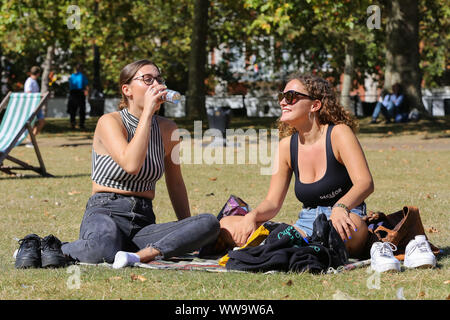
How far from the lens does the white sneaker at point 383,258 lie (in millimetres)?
4965

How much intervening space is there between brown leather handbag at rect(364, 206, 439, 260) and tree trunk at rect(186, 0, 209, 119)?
2099cm

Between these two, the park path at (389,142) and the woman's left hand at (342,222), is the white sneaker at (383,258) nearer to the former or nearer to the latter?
the woman's left hand at (342,222)

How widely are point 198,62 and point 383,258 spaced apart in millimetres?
22693

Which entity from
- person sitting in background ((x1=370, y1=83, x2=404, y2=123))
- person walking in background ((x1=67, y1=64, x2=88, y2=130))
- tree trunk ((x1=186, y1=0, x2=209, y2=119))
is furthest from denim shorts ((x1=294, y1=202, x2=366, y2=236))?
tree trunk ((x1=186, y1=0, x2=209, y2=119))

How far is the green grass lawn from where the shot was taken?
14.6ft

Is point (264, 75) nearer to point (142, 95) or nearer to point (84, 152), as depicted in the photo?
point (84, 152)

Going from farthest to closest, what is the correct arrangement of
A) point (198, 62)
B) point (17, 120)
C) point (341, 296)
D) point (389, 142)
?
point (198, 62)
point (389, 142)
point (17, 120)
point (341, 296)

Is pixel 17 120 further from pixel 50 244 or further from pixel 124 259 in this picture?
pixel 124 259

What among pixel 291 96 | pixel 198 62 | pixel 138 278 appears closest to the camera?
pixel 138 278

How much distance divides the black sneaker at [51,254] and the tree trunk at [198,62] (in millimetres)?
21235

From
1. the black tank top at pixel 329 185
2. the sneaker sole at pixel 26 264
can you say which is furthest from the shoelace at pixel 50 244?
the black tank top at pixel 329 185

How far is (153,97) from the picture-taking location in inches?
212

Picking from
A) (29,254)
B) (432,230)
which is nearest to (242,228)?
(29,254)

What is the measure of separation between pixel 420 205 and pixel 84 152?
10.00 metres
